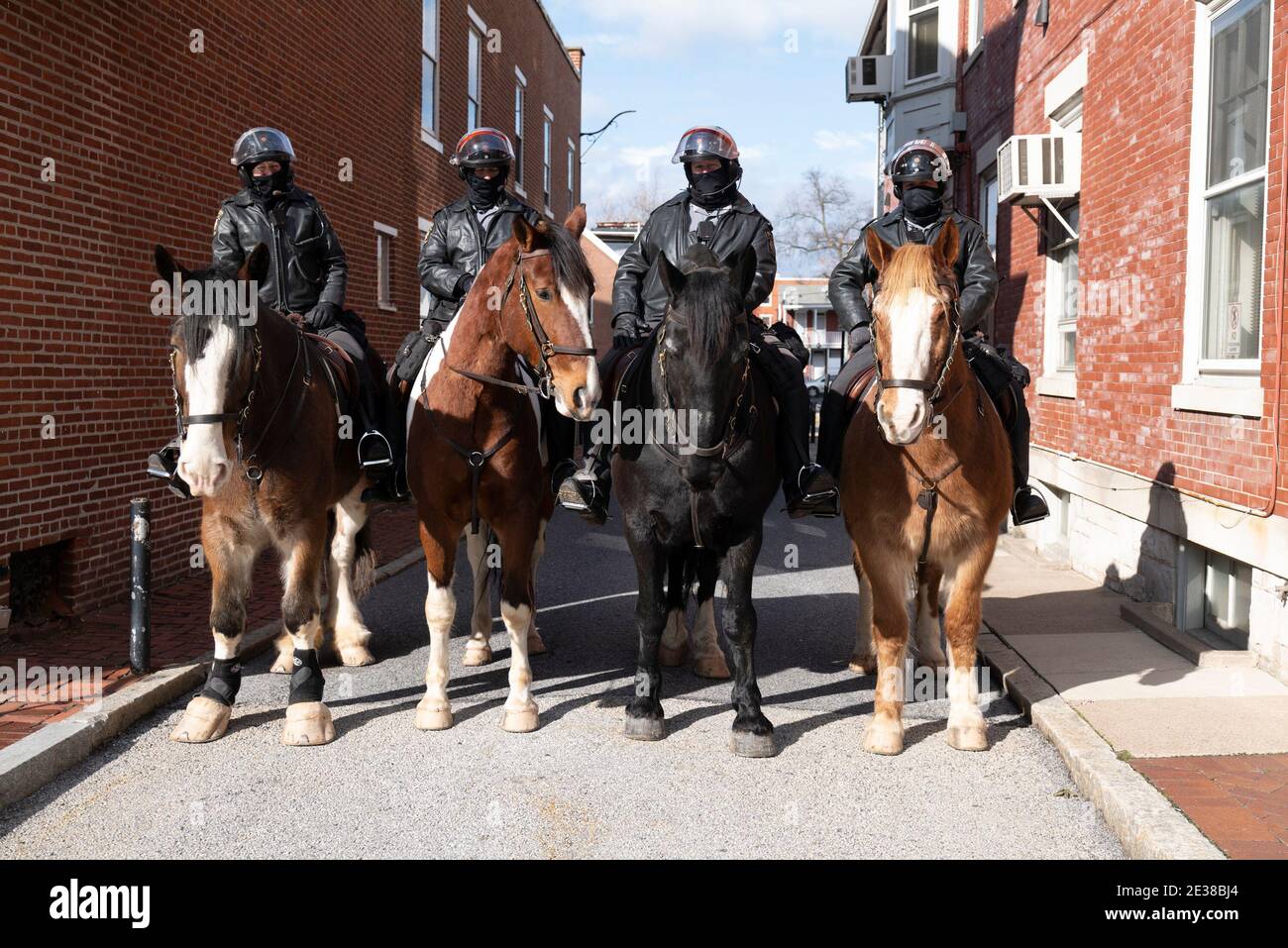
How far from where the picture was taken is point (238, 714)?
6406mm

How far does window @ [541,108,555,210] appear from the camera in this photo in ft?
95.8

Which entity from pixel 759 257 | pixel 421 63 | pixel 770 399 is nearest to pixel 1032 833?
pixel 770 399

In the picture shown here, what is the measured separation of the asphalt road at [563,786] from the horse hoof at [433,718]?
5.2 inches

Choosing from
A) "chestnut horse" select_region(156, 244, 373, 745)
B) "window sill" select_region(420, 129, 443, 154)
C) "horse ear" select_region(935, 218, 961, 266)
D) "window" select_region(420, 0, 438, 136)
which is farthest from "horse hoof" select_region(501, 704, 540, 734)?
"window" select_region(420, 0, 438, 136)

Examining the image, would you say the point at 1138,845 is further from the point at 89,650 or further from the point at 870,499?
the point at 89,650

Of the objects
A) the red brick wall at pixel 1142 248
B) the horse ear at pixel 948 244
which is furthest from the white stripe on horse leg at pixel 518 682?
the red brick wall at pixel 1142 248

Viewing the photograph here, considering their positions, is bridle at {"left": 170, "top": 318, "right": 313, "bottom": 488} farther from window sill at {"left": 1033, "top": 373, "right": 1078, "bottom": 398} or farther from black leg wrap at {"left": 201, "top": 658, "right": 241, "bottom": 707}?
window sill at {"left": 1033, "top": 373, "right": 1078, "bottom": 398}

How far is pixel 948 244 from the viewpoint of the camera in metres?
5.30

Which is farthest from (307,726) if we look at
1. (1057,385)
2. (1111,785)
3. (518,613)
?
(1057,385)

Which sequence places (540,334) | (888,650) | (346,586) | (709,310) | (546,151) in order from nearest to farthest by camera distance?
(709,310) < (540,334) < (888,650) < (346,586) < (546,151)

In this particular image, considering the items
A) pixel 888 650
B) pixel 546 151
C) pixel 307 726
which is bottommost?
pixel 307 726

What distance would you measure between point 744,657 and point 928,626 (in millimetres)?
1867

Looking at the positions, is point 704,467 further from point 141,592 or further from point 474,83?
point 474,83

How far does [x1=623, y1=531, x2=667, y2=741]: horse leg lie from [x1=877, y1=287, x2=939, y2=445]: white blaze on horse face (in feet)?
5.13
